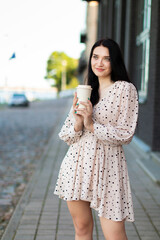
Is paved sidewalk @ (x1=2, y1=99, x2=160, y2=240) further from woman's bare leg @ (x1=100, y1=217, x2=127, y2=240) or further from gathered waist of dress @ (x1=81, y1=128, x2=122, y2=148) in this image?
gathered waist of dress @ (x1=81, y1=128, x2=122, y2=148)

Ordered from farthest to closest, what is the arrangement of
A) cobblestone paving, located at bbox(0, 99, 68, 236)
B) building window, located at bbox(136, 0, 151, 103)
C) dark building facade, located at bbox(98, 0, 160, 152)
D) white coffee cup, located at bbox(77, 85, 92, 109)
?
building window, located at bbox(136, 0, 151, 103), dark building facade, located at bbox(98, 0, 160, 152), cobblestone paving, located at bbox(0, 99, 68, 236), white coffee cup, located at bbox(77, 85, 92, 109)

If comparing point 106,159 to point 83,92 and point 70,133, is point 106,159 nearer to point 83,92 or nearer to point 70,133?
point 70,133

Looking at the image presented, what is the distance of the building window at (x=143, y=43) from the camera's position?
835cm

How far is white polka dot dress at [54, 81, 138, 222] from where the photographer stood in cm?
246

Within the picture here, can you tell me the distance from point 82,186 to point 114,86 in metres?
0.75

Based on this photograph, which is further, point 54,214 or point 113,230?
point 54,214

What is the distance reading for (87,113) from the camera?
2361 mm

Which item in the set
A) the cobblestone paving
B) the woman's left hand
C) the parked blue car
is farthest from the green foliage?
the woman's left hand

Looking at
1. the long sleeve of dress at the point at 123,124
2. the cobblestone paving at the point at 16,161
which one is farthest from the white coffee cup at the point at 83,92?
the cobblestone paving at the point at 16,161

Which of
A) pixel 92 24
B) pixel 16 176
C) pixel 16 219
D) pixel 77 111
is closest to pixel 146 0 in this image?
pixel 16 176

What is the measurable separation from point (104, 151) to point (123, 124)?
0.24 m

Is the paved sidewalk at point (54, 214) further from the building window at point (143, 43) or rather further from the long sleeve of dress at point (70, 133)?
the building window at point (143, 43)

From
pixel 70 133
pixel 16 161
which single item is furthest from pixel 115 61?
pixel 16 161

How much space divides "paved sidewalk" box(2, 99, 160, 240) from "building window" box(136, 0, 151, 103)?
9.91ft
